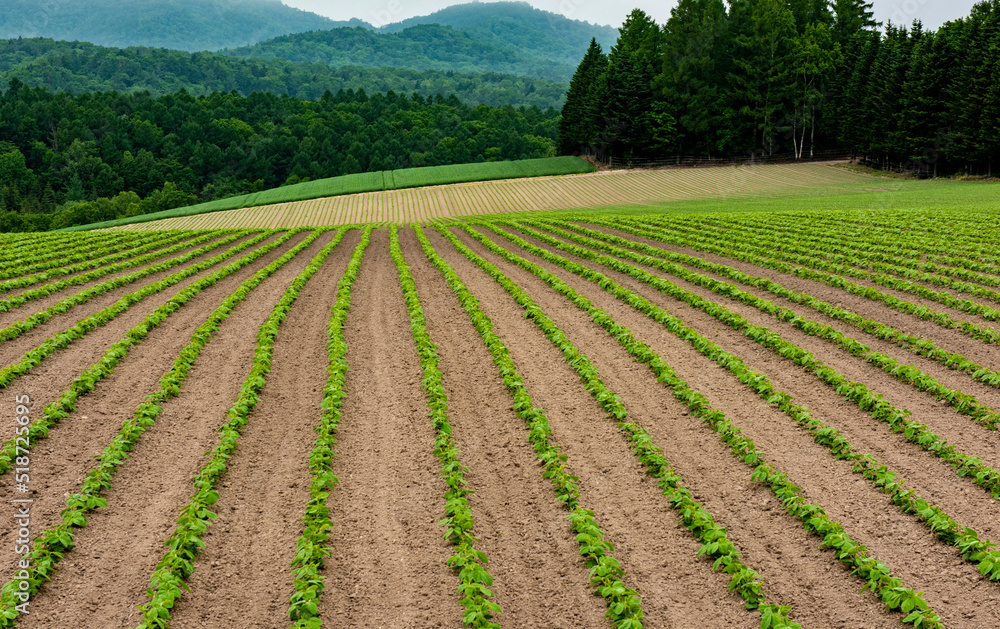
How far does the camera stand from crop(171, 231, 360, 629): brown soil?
27.2ft

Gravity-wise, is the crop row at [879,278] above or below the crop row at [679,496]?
above

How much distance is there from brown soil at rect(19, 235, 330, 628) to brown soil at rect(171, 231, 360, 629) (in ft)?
2.11

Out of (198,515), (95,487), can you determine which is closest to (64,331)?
(95,487)

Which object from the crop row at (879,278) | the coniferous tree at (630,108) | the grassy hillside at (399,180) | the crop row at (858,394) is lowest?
the crop row at (858,394)

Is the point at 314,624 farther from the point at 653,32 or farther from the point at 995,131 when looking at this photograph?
the point at 653,32

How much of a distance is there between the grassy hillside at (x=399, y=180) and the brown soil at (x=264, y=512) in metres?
66.8

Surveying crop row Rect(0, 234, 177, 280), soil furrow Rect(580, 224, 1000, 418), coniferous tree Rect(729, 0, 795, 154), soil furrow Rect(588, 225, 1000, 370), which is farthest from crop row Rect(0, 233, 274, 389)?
coniferous tree Rect(729, 0, 795, 154)

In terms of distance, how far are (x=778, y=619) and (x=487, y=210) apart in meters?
60.8

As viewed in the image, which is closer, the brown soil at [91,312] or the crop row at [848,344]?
the crop row at [848,344]

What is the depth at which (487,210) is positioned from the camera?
6688 cm

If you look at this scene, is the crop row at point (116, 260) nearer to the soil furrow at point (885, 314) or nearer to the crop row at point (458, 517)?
the crop row at point (458, 517)

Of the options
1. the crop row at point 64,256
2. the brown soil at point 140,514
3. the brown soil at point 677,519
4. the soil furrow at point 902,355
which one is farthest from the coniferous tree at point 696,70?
the brown soil at point 140,514

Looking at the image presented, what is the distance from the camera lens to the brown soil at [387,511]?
27.3 ft

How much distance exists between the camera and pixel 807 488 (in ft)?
34.4
